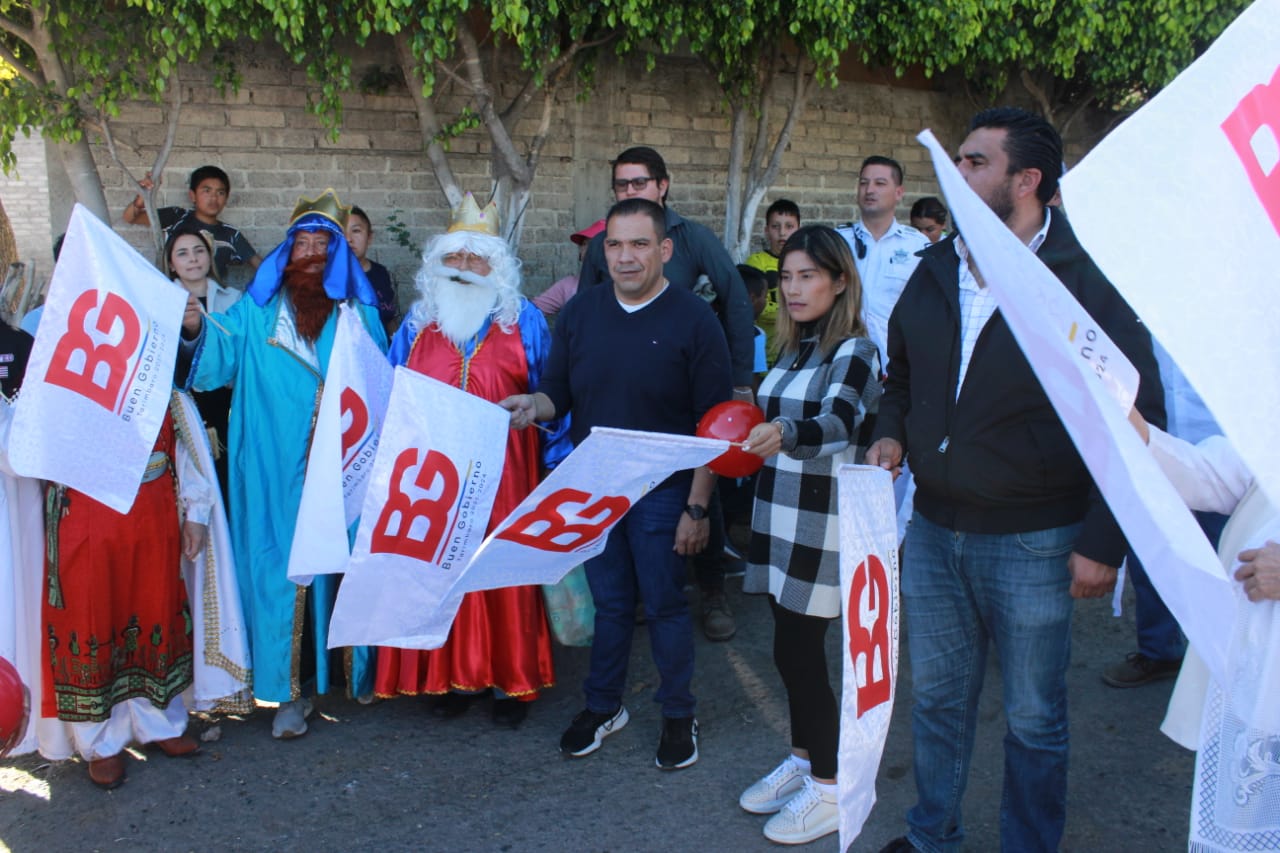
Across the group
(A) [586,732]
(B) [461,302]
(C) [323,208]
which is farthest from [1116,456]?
(C) [323,208]

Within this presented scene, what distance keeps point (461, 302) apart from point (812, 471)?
1743mm

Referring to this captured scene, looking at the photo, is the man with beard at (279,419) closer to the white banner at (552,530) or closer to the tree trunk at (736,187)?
the white banner at (552,530)

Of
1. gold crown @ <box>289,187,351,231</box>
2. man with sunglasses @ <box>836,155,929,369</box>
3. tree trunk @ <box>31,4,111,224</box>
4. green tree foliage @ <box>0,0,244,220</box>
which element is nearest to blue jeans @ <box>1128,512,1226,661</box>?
man with sunglasses @ <box>836,155,929,369</box>

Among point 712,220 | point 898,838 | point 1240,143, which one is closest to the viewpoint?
point 1240,143

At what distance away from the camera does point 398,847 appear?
3.38 m

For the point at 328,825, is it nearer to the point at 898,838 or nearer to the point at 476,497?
the point at 476,497

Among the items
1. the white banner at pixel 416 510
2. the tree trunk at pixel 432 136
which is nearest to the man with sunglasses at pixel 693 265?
the white banner at pixel 416 510

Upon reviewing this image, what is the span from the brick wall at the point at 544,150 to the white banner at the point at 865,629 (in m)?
5.52

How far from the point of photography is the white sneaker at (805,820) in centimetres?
331

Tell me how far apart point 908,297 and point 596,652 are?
1882mm

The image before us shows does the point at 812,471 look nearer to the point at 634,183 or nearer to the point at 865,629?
the point at 865,629

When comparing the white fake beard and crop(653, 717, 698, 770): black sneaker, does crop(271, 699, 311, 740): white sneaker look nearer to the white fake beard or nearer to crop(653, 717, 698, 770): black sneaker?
crop(653, 717, 698, 770): black sneaker

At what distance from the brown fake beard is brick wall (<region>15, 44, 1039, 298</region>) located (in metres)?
3.17

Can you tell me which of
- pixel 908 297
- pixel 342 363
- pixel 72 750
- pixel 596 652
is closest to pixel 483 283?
pixel 342 363
